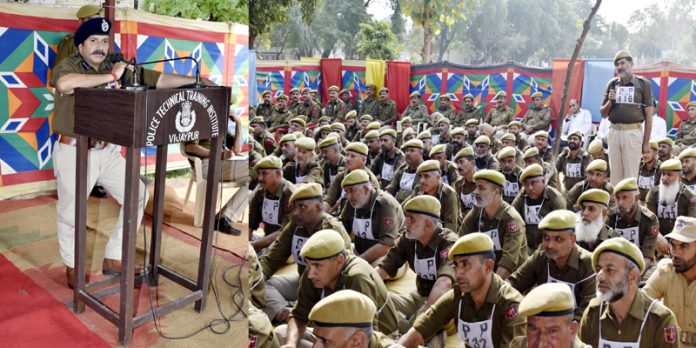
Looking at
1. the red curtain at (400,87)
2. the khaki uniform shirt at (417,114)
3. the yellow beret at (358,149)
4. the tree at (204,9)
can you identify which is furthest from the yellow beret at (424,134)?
the tree at (204,9)

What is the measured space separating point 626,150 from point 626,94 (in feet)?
1.30

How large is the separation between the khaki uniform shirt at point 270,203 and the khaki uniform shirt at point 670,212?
253 cm

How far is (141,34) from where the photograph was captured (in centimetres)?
405

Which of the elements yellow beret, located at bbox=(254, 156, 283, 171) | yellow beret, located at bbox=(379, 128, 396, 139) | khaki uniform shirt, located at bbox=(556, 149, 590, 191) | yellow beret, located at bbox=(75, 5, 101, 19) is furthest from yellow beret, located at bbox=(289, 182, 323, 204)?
khaki uniform shirt, located at bbox=(556, 149, 590, 191)

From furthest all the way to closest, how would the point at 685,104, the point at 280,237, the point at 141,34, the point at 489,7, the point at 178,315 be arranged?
the point at 685,104 < the point at 141,34 < the point at 280,237 < the point at 178,315 < the point at 489,7

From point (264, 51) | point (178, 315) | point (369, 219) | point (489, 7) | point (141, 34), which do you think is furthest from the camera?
point (141, 34)

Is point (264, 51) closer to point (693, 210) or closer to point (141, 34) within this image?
point (141, 34)

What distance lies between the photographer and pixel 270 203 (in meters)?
3.38

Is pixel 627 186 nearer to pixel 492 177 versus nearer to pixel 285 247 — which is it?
pixel 492 177

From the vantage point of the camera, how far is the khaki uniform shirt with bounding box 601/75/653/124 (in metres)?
3.81

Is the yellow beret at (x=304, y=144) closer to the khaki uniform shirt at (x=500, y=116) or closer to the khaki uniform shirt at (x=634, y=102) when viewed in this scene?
the khaki uniform shirt at (x=634, y=102)

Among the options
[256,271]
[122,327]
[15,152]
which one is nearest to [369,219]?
[256,271]

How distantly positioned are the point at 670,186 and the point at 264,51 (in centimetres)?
324

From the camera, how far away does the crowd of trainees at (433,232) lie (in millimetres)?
2135
